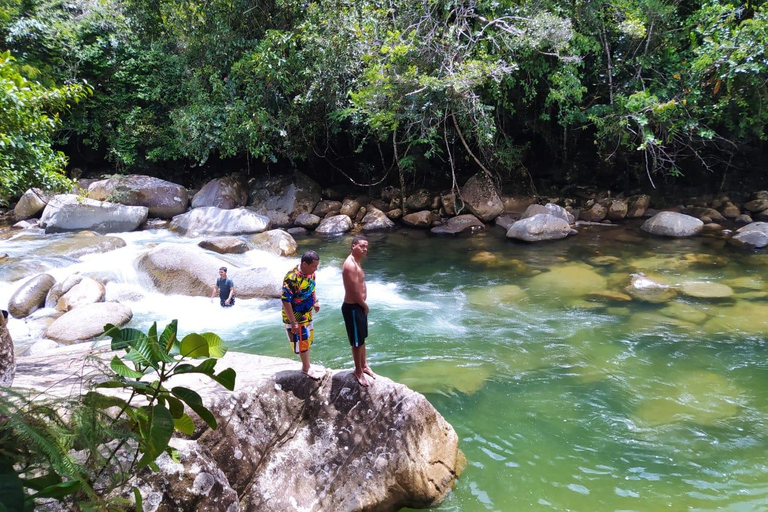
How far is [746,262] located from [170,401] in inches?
462

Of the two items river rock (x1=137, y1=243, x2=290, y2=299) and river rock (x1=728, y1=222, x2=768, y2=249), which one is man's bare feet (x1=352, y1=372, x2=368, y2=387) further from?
river rock (x1=728, y1=222, x2=768, y2=249)

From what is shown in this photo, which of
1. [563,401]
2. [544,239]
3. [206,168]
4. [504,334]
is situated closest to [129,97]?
[206,168]

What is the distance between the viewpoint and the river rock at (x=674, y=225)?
41.8 feet

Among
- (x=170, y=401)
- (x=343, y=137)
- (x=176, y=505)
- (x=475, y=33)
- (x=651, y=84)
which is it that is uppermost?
(x=475, y=33)

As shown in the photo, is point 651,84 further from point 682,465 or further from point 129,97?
point 129,97

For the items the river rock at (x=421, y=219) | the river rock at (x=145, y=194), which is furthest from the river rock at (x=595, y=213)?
the river rock at (x=145, y=194)

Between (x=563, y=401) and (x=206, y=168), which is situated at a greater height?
(x=206, y=168)

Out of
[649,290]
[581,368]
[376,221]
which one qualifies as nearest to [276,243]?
[376,221]

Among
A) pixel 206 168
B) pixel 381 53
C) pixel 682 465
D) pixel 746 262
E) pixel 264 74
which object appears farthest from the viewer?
pixel 206 168

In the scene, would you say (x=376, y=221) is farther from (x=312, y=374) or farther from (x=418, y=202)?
(x=312, y=374)

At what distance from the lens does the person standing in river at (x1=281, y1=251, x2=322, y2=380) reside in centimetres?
412

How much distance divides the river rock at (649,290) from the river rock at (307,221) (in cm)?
891

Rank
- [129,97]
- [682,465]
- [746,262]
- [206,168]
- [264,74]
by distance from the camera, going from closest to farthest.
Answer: [682,465]
[746,262]
[264,74]
[129,97]
[206,168]

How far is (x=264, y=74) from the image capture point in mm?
14039
